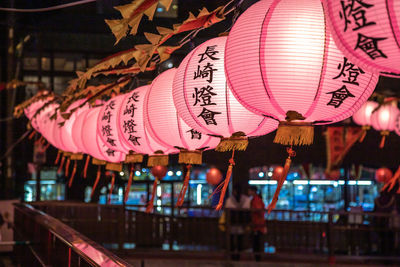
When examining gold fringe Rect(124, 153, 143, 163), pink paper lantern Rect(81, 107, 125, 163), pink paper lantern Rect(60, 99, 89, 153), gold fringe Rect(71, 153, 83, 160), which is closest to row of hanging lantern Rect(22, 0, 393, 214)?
gold fringe Rect(124, 153, 143, 163)

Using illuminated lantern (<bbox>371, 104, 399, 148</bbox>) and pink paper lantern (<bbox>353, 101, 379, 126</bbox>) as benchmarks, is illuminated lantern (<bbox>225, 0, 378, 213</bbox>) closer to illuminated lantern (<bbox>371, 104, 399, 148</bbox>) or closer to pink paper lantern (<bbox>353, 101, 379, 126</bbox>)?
illuminated lantern (<bbox>371, 104, 399, 148</bbox>)

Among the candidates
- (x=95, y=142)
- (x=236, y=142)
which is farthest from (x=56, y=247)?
(x=236, y=142)

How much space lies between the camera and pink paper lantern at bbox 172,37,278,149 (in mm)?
4344

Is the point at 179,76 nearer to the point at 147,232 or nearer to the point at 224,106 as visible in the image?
Result: the point at 224,106

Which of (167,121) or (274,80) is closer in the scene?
(274,80)

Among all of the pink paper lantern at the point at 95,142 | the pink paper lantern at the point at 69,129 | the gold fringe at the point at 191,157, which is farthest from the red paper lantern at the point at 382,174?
the gold fringe at the point at 191,157

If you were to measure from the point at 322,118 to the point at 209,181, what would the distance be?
17.6 m

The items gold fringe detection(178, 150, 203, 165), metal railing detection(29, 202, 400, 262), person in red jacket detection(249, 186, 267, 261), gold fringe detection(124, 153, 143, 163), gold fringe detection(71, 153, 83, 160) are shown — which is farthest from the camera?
metal railing detection(29, 202, 400, 262)

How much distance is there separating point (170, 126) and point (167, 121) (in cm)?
5

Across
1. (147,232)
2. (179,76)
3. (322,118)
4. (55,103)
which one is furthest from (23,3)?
(322,118)

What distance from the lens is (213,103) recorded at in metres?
4.39

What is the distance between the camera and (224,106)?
4.38 m

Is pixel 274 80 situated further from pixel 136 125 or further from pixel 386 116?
pixel 386 116

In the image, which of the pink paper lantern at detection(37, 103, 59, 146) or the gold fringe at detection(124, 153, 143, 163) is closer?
the gold fringe at detection(124, 153, 143, 163)
